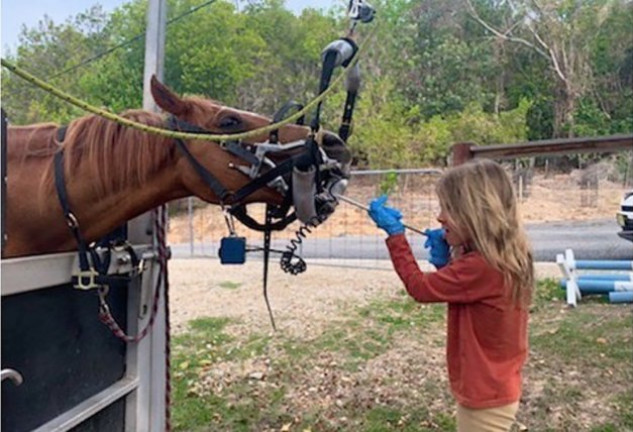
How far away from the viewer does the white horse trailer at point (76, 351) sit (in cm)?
109

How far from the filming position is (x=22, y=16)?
1.60 m

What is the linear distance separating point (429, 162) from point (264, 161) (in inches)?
563

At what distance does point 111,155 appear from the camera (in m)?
1.47

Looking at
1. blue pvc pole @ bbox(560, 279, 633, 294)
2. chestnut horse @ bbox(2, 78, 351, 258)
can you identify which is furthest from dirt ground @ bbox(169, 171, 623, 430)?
chestnut horse @ bbox(2, 78, 351, 258)

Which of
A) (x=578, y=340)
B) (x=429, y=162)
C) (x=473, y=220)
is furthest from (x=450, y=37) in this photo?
(x=473, y=220)

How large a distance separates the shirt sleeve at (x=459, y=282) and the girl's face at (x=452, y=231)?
59 millimetres

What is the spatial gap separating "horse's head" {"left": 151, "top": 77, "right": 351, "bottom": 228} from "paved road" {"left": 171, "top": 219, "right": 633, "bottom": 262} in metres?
5.92

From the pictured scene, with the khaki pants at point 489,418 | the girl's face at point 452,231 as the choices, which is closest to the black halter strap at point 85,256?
the girl's face at point 452,231

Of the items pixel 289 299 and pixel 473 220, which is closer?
pixel 473 220

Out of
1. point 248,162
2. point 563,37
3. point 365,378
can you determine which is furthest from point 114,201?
point 563,37

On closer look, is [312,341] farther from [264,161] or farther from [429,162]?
[429,162]

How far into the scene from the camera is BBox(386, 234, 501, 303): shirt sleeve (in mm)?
1546

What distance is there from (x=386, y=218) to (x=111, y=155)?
77 cm

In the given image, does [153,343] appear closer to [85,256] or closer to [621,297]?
[85,256]
